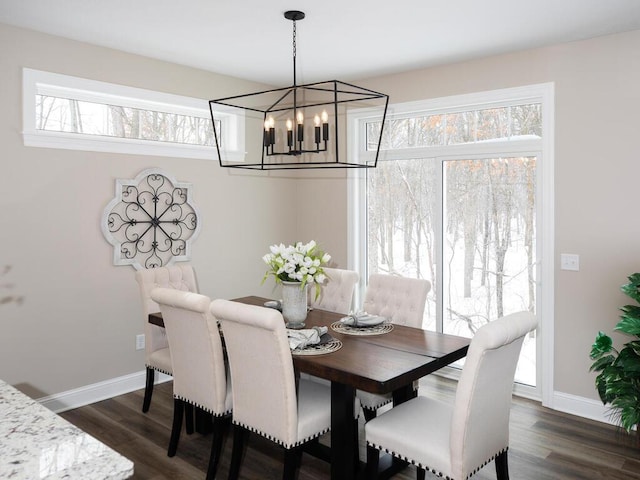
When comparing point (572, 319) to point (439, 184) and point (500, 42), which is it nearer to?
point (439, 184)

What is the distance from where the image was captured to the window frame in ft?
11.6

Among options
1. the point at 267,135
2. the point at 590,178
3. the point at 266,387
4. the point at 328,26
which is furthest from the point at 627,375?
the point at 328,26

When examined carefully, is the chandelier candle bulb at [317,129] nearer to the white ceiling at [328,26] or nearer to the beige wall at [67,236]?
the white ceiling at [328,26]

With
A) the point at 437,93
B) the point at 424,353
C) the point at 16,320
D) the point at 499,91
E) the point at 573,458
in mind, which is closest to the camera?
the point at 424,353

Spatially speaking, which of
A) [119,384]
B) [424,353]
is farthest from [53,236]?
[424,353]

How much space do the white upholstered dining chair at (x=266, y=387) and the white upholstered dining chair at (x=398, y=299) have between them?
0.76 meters

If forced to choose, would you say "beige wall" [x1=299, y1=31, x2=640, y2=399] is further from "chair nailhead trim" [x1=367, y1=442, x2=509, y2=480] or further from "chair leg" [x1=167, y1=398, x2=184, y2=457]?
"chair leg" [x1=167, y1=398, x2=184, y2=457]

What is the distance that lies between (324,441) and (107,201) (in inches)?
93.4

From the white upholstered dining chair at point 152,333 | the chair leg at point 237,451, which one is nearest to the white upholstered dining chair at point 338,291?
the white upholstered dining chair at point 152,333

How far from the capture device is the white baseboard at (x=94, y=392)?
371 cm

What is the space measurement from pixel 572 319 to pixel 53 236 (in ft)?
12.3

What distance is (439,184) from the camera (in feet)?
14.6

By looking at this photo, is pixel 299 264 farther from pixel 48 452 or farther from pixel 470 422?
pixel 48 452

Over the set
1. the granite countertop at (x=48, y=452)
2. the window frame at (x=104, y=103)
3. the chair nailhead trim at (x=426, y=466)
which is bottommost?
the chair nailhead trim at (x=426, y=466)
